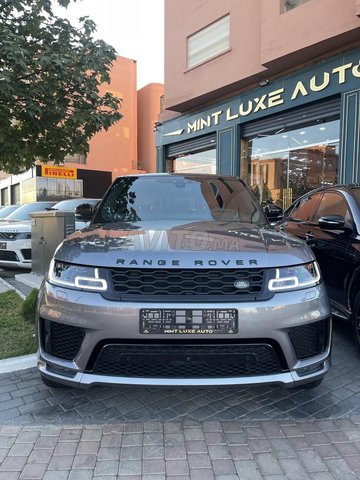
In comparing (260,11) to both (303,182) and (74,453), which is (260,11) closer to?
(303,182)

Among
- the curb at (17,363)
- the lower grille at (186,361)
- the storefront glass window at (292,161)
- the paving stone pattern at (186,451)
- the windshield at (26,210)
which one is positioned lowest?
the paving stone pattern at (186,451)

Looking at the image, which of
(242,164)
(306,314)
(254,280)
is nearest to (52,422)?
(254,280)

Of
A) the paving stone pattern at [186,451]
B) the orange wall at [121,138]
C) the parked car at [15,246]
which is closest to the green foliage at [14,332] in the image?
the paving stone pattern at [186,451]

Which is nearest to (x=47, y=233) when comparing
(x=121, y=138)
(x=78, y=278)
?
(x=78, y=278)

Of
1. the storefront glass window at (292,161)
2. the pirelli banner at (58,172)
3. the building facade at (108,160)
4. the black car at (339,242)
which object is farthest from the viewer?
the building facade at (108,160)

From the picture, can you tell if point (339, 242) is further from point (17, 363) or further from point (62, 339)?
point (17, 363)

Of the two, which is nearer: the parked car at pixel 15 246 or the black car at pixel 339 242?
the black car at pixel 339 242

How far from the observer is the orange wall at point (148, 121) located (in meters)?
39.0

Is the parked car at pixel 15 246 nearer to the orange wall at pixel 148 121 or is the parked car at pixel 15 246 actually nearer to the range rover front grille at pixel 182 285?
the range rover front grille at pixel 182 285

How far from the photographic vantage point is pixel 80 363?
2484 millimetres

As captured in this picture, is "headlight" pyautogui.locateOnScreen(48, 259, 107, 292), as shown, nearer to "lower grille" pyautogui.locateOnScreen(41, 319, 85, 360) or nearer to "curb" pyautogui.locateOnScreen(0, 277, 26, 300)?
"lower grille" pyautogui.locateOnScreen(41, 319, 85, 360)

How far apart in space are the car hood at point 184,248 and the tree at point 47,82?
6.25ft

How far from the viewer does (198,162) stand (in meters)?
14.8

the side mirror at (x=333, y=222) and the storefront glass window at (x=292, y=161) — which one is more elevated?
the storefront glass window at (x=292, y=161)
